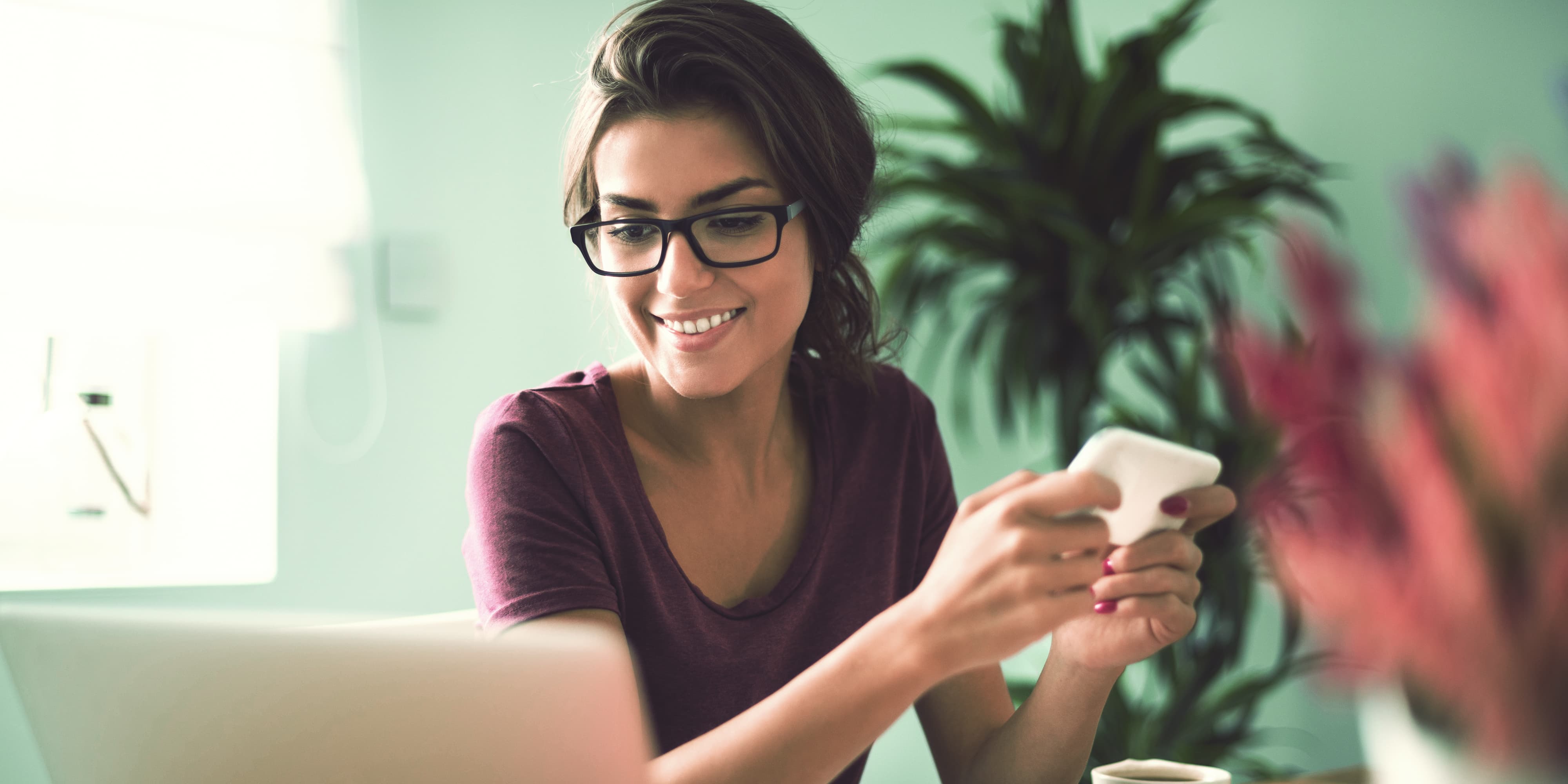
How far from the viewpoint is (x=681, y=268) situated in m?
1.02

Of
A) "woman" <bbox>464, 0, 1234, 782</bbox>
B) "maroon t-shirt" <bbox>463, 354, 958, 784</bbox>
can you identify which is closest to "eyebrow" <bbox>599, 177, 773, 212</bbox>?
"woman" <bbox>464, 0, 1234, 782</bbox>

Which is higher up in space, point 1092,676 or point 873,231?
point 873,231

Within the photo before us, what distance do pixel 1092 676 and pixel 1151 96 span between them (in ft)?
3.94

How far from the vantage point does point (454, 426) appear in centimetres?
228

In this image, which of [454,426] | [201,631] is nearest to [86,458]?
[454,426]

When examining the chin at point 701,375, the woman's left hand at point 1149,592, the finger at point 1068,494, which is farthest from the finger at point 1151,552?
the chin at point 701,375

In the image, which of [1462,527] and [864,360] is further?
[864,360]

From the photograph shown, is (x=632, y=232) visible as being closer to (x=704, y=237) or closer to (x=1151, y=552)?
(x=704, y=237)

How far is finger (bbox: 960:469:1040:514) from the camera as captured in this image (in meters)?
0.63

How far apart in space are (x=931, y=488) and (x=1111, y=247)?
28.5 inches

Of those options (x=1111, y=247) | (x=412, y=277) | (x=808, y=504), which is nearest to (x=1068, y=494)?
(x=808, y=504)

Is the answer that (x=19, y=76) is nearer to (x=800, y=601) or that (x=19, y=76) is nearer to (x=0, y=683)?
(x=0, y=683)

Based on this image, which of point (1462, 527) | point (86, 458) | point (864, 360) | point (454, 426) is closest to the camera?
point (1462, 527)

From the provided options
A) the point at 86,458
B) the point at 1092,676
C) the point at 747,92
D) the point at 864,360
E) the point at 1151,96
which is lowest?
the point at 1092,676
